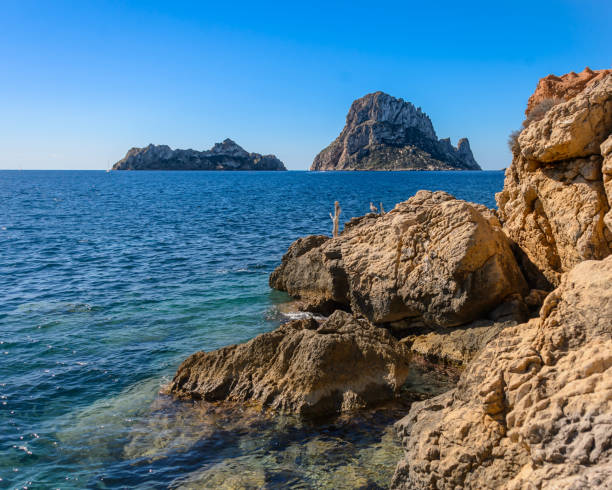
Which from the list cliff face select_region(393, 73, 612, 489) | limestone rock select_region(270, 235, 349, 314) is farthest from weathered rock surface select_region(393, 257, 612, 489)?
limestone rock select_region(270, 235, 349, 314)

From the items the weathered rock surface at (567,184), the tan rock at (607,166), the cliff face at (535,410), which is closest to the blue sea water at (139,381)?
the cliff face at (535,410)

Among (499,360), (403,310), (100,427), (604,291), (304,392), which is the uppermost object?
(604,291)

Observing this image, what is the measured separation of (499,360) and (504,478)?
1.34m

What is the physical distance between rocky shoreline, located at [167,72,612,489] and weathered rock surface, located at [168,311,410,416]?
33mm

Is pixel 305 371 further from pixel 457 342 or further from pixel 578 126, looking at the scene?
pixel 578 126

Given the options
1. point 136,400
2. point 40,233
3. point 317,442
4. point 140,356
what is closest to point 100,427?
point 136,400

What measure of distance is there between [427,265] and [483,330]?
2299 millimetres

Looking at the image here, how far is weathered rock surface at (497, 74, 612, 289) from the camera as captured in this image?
11.3 metres

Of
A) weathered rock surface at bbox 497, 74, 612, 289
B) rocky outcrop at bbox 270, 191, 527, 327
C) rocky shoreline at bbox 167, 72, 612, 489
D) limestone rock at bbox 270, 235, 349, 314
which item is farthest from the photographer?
limestone rock at bbox 270, 235, 349, 314

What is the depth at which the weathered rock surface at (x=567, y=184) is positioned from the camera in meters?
11.3

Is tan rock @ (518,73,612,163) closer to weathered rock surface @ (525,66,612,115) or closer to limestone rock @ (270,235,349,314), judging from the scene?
limestone rock @ (270,235,349,314)

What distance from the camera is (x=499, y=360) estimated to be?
19.9 feet

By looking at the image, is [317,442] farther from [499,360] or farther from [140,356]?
[140,356]

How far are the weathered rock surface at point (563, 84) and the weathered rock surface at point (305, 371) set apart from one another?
13.4 metres
